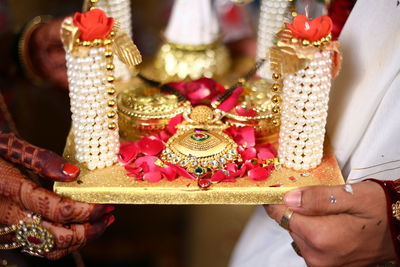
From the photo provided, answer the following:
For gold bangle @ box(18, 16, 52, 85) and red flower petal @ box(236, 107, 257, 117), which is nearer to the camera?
red flower petal @ box(236, 107, 257, 117)

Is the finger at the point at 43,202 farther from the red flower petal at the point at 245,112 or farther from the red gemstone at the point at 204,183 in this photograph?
the red flower petal at the point at 245,112

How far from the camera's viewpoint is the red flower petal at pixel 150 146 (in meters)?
0.84

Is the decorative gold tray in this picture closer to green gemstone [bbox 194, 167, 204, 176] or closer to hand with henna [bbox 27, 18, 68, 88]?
green gemstone [bbox 194, 167, 204, 176]

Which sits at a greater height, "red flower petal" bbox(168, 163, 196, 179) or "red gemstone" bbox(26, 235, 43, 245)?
"red flower petal" bbox(168, 163, 196, 179)

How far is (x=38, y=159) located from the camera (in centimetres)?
79

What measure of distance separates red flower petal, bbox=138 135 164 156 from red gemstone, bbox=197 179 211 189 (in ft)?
0.33

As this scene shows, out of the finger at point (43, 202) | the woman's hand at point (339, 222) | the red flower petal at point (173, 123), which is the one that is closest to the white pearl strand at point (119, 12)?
the red flower petal at point (173, 123)

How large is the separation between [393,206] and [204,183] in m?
0.26

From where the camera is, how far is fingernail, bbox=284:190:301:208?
2.49 ft

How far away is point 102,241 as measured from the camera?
1.83 m

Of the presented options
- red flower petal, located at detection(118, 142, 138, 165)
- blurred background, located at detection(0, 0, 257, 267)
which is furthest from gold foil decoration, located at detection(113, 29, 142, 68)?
blurred background, located at detection(0, 0, 257, 267)

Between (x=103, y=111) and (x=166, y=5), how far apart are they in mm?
1233

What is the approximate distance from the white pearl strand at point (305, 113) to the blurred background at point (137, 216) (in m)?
0.67

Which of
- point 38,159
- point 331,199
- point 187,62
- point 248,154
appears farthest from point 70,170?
point 187,62
